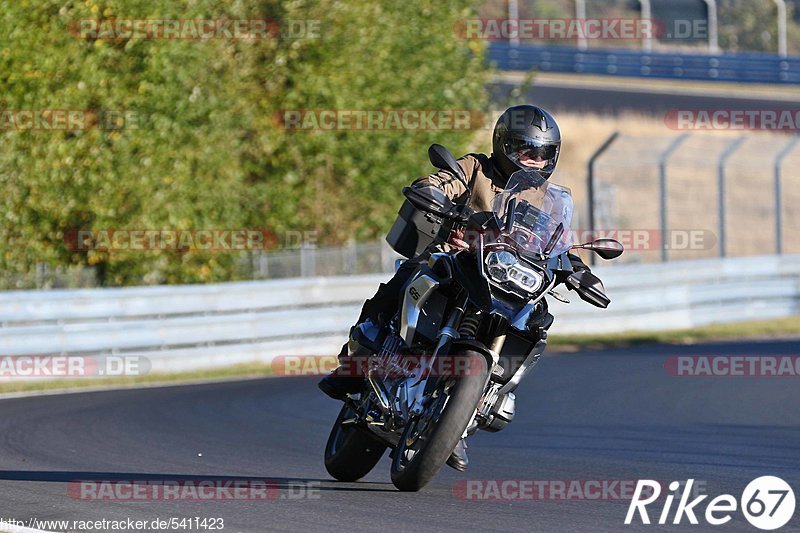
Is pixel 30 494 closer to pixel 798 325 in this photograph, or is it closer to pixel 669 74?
pixel 798 325

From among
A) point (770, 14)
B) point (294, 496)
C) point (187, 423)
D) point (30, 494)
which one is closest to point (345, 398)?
point (294, 496)

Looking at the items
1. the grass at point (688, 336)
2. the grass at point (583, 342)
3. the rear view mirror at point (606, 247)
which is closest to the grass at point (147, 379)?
the grass at point (583, 342)

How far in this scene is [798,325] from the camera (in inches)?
861

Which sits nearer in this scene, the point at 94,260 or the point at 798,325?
the point at 94,260

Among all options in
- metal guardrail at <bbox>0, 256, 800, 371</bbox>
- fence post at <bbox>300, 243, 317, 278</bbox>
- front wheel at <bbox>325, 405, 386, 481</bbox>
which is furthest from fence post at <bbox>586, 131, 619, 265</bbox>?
front wheel at <bbox>325, 405, 386, 481</bbox>

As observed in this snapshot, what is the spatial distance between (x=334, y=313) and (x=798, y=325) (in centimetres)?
778

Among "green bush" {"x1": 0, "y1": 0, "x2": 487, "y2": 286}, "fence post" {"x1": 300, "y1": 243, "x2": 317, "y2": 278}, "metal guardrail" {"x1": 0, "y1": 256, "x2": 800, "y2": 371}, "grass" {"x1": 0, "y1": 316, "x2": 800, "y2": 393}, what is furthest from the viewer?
"fence post" {"x1": 300, "y1": 243, "x2": 317, "y2": 278}

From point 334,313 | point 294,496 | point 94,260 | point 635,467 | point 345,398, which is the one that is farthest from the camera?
point 94,260

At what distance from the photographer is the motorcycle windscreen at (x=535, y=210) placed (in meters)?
6.61

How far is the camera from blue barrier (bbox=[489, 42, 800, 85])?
4138 cm

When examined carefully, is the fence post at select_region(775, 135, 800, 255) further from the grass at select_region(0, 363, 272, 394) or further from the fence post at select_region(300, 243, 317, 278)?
the grass at select_region(0, 363, 272, 394)

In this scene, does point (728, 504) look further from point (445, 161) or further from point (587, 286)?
point (445, 161)

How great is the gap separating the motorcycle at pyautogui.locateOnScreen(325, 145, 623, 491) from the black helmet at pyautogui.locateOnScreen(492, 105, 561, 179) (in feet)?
0.58

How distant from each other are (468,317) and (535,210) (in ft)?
1.94
